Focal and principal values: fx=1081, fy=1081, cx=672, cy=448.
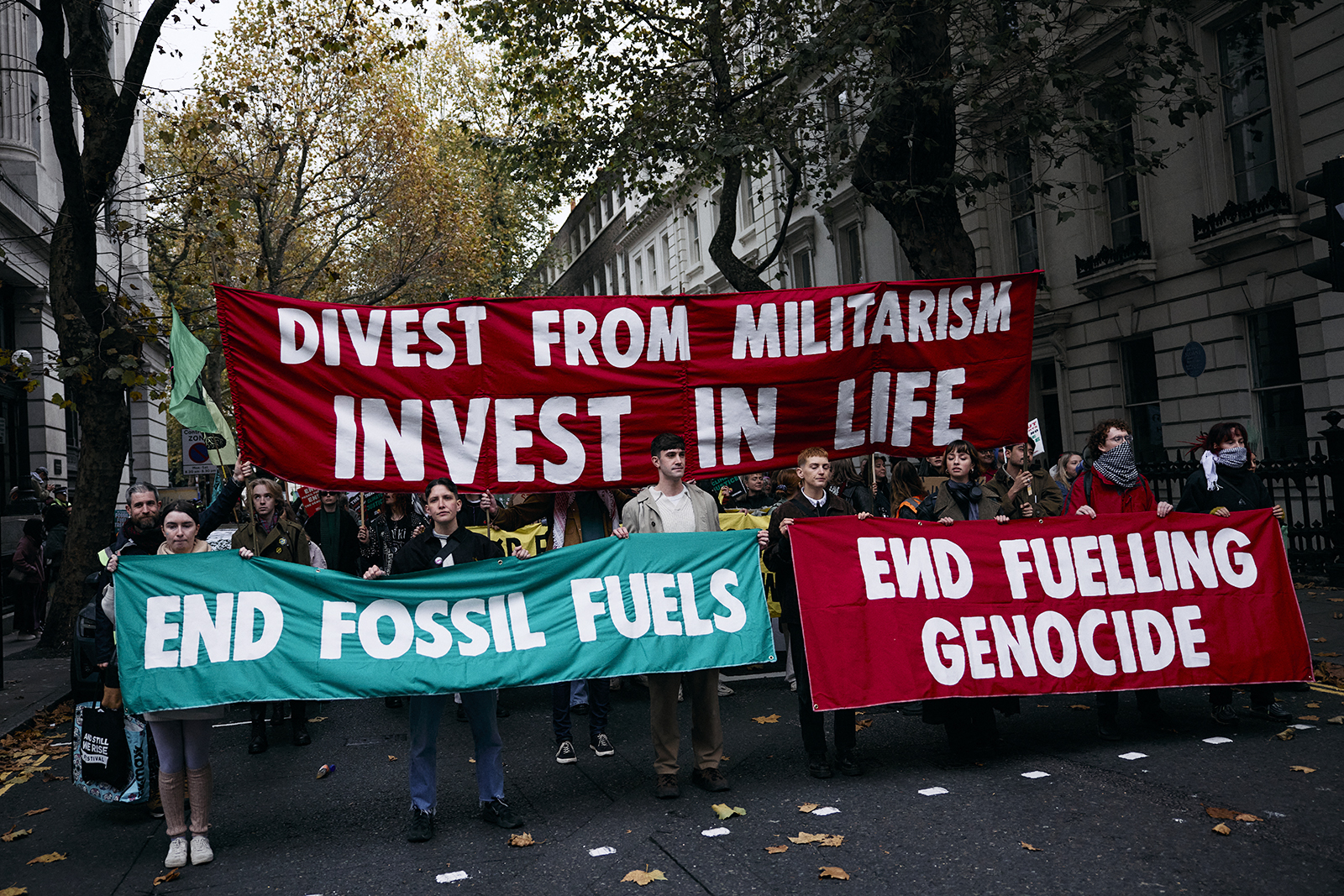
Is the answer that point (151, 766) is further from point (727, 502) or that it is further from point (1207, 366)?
point (1207, 366)

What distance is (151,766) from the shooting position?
609 cm

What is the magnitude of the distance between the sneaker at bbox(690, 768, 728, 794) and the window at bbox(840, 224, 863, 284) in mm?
23712

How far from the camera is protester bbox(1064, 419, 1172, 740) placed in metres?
6.67

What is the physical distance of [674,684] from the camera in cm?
596

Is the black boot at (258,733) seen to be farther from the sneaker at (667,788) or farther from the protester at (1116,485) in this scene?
the protester at (1116,485)

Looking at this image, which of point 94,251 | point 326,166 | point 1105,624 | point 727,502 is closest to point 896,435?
point 1105,624

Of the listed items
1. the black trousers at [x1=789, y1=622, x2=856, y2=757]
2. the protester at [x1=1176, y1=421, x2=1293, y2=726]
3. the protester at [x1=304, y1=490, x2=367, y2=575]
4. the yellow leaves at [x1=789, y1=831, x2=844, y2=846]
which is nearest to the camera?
the yellow leaves at [x1=789, y1=831, x2=844, y2=846]

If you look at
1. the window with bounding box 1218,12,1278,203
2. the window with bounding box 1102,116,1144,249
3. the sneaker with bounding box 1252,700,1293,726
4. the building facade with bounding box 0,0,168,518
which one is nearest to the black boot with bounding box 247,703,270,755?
the sneaker with bounding box 1252,700,1293,726

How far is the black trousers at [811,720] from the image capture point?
19.8 ft

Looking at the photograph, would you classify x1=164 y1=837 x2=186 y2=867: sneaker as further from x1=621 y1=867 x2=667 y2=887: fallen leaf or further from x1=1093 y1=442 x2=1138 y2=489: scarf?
x1=1093 y1=442 x2=1138 y2=489: scarf

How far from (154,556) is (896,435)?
448 centimetres

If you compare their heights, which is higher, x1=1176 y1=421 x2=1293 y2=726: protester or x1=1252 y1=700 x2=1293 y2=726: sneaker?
x1=1176 y1=421 x2=1293 y2=726: protester

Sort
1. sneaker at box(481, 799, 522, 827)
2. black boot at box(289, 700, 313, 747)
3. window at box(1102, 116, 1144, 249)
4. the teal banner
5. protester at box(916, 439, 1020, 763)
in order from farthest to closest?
window at box(1102, 116, 1144, 249) < black boot at box(289, 700, 313, 747) < protester at box(916, 439, 1020, 763) < the teal banner < sneaker at box(481, 799, 522, 827)

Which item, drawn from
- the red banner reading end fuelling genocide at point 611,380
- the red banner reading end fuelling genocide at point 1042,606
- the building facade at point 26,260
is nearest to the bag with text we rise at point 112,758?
the red banner reading end fuelling genocide at point 611,380
